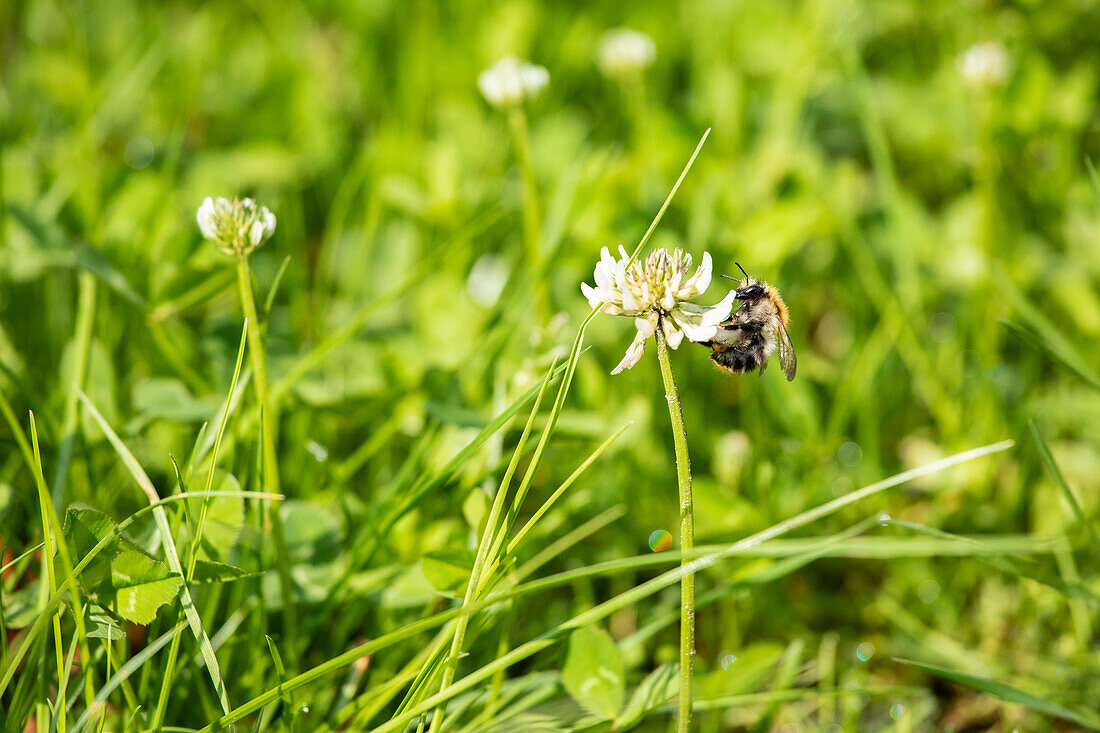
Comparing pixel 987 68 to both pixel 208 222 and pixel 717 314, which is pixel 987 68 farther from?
pixel 208 222

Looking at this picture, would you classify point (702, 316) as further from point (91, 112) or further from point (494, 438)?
point (91, 112)

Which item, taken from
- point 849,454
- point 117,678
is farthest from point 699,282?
point 849,454

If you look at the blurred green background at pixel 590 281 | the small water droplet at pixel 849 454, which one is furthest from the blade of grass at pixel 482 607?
the small water droplet at pixel 849 454

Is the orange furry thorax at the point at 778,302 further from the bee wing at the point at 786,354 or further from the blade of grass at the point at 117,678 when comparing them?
the blade of grass at the point at 117,678

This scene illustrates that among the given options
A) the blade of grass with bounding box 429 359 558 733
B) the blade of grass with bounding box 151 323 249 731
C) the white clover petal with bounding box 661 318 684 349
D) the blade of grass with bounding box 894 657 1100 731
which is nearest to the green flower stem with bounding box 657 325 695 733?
the white clover petal with bounding box 661 318 684 349

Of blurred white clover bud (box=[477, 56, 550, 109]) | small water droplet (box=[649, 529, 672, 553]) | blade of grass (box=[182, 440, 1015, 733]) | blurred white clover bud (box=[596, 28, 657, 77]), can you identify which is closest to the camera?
blade of grass (box=[182, 440, 1015, 733])

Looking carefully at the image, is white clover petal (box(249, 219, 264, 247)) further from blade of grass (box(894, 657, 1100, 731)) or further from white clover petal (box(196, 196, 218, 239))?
blade of grass (box(894, 657, 1100, 731))
